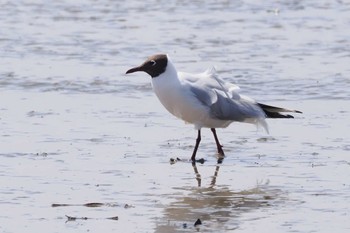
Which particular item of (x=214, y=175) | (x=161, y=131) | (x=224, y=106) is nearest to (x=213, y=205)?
(x=214, y=175)

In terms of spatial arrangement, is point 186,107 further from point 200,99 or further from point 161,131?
point 161,131

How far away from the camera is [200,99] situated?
10.2 m

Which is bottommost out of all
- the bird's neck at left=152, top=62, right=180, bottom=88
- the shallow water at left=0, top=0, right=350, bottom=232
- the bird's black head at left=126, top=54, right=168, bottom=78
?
the shallow water at left=0, top=0, right=350, bottom=232

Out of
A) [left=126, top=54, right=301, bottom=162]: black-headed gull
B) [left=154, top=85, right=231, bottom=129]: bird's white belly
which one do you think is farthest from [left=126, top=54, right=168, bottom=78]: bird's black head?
[left=154, top=85, right=231, bottom=129]: bird's white belly

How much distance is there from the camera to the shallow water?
8031mm

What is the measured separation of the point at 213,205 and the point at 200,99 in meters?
2.10

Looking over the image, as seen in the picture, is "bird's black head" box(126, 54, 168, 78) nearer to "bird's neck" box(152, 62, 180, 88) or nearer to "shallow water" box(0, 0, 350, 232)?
"bird's neck" box(152, 62, 180, 88)

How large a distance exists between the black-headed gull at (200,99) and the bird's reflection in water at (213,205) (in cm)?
104

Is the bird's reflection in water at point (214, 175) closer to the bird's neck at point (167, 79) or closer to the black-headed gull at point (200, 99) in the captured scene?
the black-headed gull at point (200, 99)

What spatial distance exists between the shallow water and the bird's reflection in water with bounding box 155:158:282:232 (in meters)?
0.01

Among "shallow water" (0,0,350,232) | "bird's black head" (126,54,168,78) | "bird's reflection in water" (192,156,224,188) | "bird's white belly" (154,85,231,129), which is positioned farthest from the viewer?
"bird's black head" (126,54,168,78)

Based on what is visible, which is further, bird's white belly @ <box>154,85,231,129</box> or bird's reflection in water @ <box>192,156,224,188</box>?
bird's white belly @ <box>154,85,231,129</box>

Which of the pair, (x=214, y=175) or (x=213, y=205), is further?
(x=214, y=175)

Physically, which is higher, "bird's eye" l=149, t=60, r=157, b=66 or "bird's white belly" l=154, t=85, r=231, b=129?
"bird's eye" l=149, t=60, r=157, b=66
